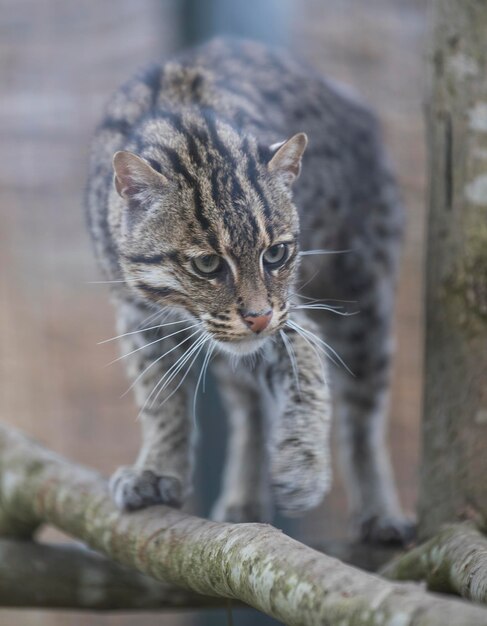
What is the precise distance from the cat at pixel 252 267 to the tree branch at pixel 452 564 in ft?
1.36

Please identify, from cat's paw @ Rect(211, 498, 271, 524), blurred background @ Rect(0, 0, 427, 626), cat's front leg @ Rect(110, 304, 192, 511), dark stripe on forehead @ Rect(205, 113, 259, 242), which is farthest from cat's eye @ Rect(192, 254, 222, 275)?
A: blurred background @ Rect(0, 0, 427, 626)

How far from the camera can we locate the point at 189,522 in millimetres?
3238

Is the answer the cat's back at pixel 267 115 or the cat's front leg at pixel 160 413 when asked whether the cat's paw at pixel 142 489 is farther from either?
the cat's back at pixel 267 115

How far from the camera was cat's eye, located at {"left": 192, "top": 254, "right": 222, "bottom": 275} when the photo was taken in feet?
10.4

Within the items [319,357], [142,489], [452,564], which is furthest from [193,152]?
[452,564]

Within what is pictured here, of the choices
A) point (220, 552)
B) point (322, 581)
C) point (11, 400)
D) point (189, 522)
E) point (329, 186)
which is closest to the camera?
point (322, 581)

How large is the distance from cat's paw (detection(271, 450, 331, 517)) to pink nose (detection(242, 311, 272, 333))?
0.61 m

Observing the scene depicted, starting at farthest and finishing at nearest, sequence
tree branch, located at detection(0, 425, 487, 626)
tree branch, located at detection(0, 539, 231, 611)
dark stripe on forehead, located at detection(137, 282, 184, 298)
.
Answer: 1. tree branch, located at detection(0, 539, 231, 611)
2. dark stripe on forehead, located at detection(137, 282, 184, 298)
3. tree branch, located at detection(0, 425, 487, 626)

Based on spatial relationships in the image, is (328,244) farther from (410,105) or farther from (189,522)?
(410,105)

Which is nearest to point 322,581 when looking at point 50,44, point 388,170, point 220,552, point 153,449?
point 220,552

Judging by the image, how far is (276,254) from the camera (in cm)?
328

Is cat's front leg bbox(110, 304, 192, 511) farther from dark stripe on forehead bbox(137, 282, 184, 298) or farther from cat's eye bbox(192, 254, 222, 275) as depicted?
cat's eye bbox(192, 254, 222, 275)

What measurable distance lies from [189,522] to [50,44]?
15.7 ft

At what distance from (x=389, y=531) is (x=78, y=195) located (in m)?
3.61
